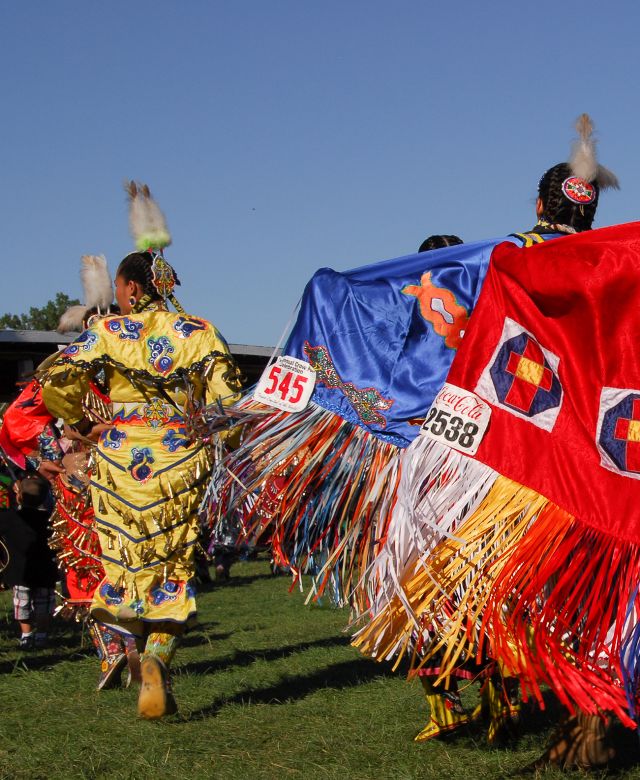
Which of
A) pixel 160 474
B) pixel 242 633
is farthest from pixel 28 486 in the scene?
pixel 160 474

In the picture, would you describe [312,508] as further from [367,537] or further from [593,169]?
[593,169]

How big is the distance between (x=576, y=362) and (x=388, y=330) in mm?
738

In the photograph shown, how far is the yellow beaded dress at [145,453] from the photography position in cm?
402

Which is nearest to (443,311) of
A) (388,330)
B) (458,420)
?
(388,330)

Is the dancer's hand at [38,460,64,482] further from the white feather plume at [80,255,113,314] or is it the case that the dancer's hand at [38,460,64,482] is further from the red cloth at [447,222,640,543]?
the red cloth at [447,222,640,543]

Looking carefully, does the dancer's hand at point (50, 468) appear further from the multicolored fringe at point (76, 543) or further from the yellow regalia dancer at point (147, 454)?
the yellow regalia dancer at point (147, 454)

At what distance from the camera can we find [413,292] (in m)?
3.23

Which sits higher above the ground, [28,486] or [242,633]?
[28,486]

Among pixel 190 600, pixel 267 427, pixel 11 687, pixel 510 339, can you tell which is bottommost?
pixel 11 687

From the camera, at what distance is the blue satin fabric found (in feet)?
10.3

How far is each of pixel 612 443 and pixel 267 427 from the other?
1.13 meters

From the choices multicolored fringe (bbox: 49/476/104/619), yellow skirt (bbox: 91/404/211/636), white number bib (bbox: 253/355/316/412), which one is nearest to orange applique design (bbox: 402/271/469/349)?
white number bib (bbox: 253/355/316/412)

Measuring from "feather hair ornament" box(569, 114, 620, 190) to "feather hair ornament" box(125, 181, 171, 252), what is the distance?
190 cm

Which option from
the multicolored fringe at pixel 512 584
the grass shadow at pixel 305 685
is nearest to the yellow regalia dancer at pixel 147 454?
the grass shadow at pixel 305 685
